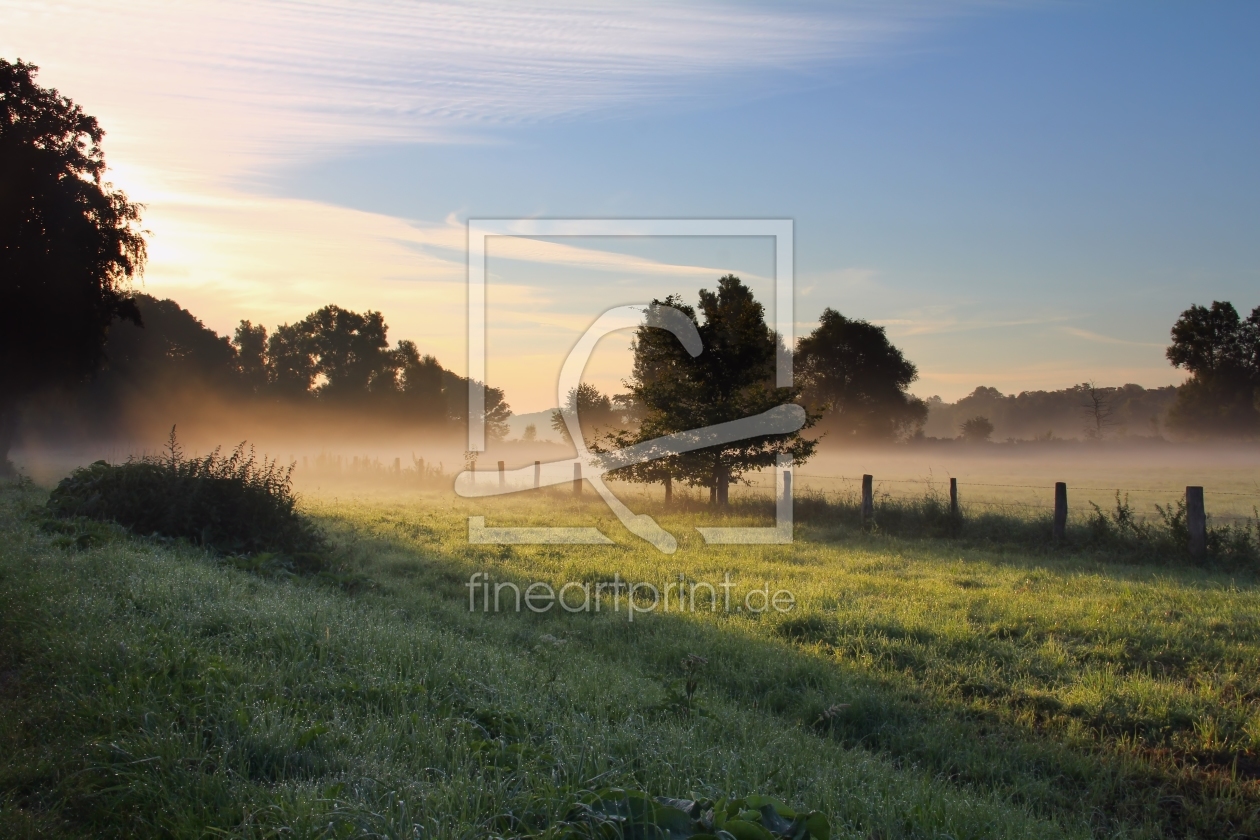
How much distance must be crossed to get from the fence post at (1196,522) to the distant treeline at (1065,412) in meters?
51.8

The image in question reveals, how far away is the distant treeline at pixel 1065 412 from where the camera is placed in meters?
63.3

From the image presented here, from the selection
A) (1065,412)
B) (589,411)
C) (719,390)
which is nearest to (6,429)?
(589,411)

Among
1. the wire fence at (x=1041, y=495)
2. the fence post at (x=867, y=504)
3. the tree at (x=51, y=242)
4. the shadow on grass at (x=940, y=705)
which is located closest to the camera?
the shadow on grass at (x=940, y=705)

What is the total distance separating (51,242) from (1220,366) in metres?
61.5

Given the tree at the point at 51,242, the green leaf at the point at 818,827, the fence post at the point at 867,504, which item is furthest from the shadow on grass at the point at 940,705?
the tree at the point at 51,242

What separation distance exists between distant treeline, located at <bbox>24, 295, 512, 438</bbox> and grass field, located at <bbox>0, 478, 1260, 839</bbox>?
163 ft

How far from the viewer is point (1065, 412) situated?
76500 millimetres

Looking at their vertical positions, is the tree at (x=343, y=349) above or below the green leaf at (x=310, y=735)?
above

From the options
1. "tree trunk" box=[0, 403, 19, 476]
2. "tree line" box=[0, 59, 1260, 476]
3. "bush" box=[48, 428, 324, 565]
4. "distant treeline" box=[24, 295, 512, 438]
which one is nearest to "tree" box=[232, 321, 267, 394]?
"distant treeline" box=[24, 295, 512, 438]

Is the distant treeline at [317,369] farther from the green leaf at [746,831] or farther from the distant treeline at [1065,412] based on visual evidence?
the green leaf at [746,831]

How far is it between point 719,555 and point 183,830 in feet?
36.6

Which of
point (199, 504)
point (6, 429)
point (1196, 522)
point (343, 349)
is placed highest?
point (343, 349)

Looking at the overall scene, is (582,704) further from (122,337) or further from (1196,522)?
(122,337)

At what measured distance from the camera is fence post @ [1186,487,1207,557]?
1305cm
